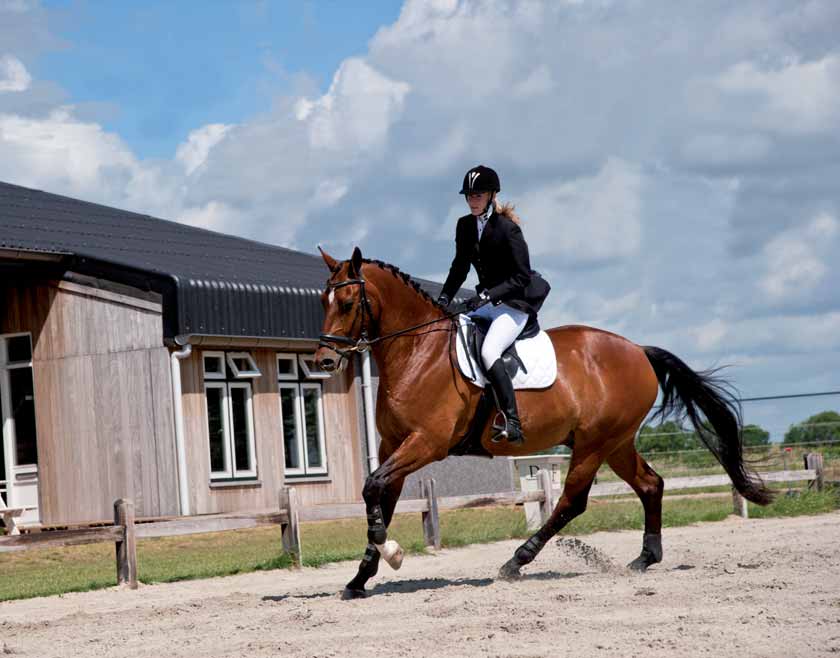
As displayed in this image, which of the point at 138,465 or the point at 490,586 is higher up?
the point at 138,465

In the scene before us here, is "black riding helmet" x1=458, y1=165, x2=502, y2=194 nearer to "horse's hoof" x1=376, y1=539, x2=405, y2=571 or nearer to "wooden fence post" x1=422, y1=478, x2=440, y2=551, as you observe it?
"horse's hoof" x1=376, y1=539, x2=405, y2=571

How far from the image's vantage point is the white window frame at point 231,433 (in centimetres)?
2073

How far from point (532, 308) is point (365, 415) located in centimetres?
1405

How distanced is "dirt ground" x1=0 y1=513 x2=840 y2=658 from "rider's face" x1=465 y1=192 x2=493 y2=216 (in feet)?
9.08

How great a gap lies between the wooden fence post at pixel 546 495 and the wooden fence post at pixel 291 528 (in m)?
4.01

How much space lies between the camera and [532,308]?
9422 mm

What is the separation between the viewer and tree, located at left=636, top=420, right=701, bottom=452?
26.5 metres

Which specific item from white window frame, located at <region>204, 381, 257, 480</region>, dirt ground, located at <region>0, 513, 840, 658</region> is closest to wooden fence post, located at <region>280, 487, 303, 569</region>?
dirt ground, located at <region>0, 513, 840, 658</region>

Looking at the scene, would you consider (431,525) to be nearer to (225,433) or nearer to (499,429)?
(499,429)

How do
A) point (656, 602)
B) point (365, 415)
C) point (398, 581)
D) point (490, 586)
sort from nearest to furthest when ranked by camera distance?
point (656, 602) → point (490, 586) → point (398, 581) → point (365, 415)

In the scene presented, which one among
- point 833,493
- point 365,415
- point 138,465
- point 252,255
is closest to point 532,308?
point 833,493

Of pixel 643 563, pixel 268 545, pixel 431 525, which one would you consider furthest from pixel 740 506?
pixel 643 563

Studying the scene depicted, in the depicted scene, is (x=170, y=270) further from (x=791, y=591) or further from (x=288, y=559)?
(x=791, y=591)

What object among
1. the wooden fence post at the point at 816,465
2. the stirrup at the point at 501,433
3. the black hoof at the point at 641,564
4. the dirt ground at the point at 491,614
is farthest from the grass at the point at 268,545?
the stirrup at the point at 501,433
